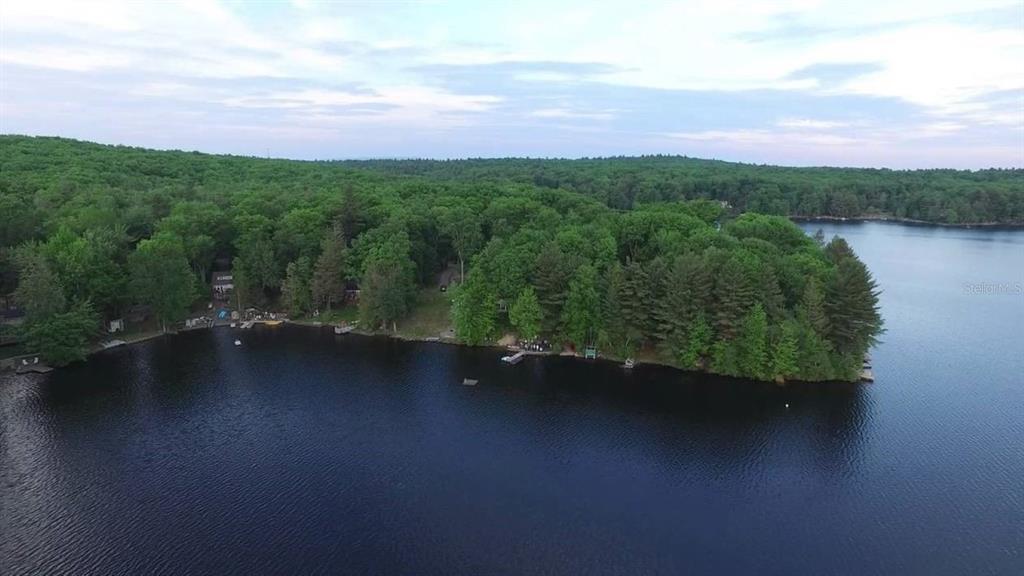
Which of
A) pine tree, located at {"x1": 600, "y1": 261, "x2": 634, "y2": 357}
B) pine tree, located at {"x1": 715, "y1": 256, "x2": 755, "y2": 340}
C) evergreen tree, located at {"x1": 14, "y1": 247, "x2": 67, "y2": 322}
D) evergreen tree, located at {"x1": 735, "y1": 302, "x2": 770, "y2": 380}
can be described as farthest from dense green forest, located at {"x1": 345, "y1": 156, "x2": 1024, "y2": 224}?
evergreen tree, located at {"x1": 14, "y1": 247, "x2": 67, "y2": 322}

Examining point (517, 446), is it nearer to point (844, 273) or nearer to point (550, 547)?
point (550, 547)

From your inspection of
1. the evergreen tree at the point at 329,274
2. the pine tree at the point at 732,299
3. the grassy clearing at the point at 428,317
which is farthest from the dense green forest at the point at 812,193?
the pine tree at the point at 732,299

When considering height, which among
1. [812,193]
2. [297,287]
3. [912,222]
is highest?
[812,193]

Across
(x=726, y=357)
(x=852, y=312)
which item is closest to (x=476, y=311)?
(x=726, y=357)

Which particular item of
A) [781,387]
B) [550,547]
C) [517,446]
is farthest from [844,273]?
[550,547]

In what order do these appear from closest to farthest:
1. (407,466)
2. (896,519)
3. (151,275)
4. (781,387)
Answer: (896,519) < (407,466) < (781,387) < (151,275)

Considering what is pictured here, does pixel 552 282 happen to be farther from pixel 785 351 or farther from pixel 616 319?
pixel 785 351
